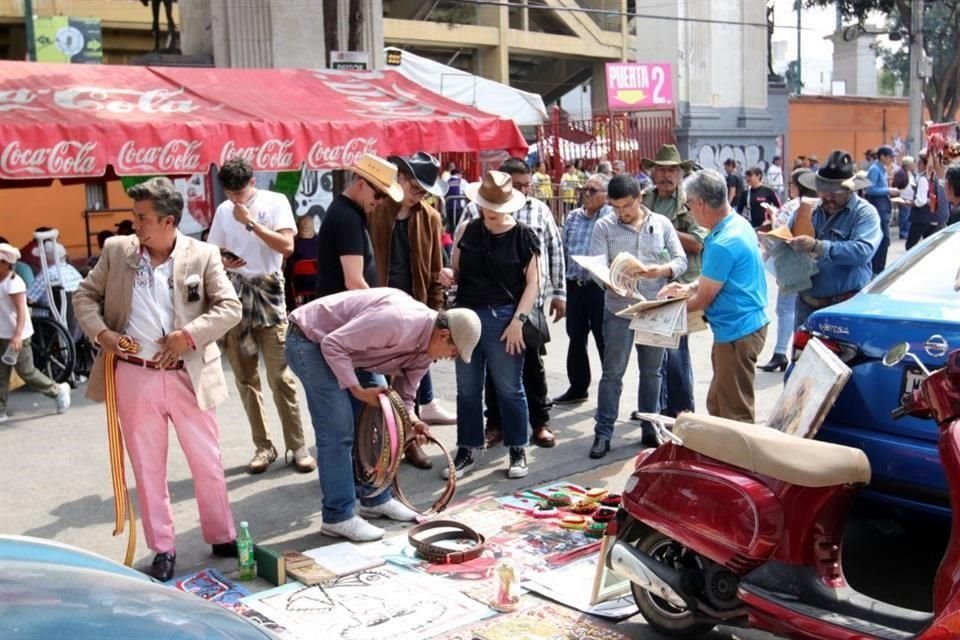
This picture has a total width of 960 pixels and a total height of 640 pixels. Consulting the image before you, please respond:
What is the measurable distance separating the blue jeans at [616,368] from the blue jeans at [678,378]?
→ 0.14 m

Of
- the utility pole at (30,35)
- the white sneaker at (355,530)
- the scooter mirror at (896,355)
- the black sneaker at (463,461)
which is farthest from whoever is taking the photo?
the utility pole at (30,35)

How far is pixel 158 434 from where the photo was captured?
5203 millimetres

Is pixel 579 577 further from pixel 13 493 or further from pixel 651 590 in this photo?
pixel 13 493

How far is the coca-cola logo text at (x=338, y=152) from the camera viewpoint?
34.7 ft

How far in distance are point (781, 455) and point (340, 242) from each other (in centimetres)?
303

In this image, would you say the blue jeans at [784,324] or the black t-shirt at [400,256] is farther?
the blue jeans at [784,324]

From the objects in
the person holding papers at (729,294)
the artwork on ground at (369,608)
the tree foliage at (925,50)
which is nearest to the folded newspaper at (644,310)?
the person holding papers at (729,294)

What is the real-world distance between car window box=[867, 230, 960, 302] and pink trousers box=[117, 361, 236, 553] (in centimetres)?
329

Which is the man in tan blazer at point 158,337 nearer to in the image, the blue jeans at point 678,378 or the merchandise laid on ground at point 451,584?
the merchandise laid on ground at point 451,584

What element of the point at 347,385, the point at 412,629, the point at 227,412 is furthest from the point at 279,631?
the point at 227,412

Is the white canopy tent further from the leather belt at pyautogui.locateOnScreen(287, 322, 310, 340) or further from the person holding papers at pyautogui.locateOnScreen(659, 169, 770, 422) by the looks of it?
the leather belt at pyautogui.locateOnScreen(287, 322, 310, 340)

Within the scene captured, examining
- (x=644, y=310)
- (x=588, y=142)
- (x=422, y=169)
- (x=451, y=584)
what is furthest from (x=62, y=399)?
(x=588, y=142)

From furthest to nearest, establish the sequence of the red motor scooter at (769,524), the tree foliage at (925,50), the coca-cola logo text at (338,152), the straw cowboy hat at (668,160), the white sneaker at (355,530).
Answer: the tree foliage at (925,50) < the coca-cola logo text at (338,152) < the straw cowboy hat at (668,160) < the white sneaker at (355,530) < the red motor scooter at (769,524)

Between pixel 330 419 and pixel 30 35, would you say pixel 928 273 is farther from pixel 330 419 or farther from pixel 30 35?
pixel 30 35
